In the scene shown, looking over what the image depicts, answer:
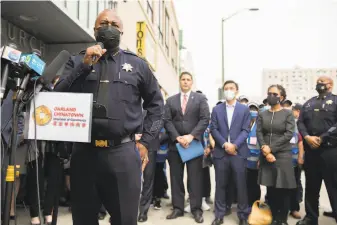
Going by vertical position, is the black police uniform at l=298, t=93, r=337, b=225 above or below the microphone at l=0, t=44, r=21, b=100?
below

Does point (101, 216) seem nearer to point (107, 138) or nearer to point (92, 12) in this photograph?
point (107, 138)

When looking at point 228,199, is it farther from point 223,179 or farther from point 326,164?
point 326,164

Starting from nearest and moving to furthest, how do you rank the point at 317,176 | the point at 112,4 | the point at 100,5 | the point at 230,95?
the point at 317,176
the point at 230,95
the point at 100,5
the point at 112,4

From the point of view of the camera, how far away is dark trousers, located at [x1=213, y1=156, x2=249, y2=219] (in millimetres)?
4539

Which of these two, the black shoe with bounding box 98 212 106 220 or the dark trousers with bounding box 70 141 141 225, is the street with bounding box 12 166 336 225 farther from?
the dark trousers with bounding box 70 141 141 225

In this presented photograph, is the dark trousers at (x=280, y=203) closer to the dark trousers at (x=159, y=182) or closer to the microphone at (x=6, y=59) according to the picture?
the dark trousers at (x=159, y=182)

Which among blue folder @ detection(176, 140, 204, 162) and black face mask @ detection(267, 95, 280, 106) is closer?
black face mask @ detection(267, 95, 280, 106)

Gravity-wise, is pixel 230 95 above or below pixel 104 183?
above

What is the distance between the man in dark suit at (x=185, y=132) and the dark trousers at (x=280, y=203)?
1.06 meters

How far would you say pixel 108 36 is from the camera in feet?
7.19

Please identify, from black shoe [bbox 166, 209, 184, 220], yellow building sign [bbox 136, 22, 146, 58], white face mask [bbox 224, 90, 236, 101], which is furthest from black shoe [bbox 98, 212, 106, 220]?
yellow building sign [bbox 136, 22, 146, 58]

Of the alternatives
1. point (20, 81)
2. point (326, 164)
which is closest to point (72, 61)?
point (20, 81)

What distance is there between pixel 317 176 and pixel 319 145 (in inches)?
18.5

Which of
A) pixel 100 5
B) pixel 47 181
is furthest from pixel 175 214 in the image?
pixel 100 5
